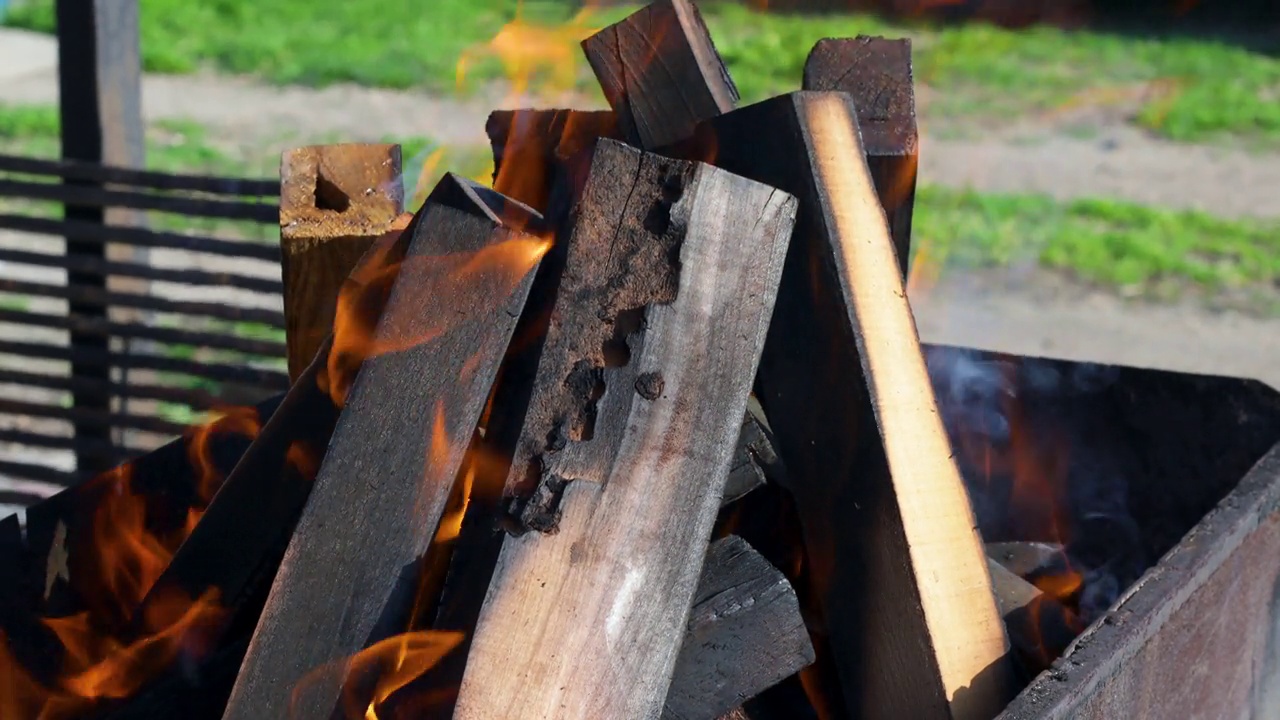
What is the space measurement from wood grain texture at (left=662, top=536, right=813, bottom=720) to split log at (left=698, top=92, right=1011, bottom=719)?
0.51 feet

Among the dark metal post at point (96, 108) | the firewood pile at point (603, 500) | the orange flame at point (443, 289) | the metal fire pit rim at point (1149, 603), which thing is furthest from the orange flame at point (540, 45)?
the dark metal post at point (96, 108)

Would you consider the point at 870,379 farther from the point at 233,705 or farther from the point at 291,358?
the point at 291,358

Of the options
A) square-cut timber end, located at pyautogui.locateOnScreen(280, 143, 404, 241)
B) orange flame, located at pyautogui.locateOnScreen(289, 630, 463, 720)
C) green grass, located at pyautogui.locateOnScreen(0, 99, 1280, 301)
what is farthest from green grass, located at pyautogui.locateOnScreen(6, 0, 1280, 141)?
orange flame, located at pyautogui.locateOnScreen(289, 630, 463, 720)

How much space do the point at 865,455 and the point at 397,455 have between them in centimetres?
63

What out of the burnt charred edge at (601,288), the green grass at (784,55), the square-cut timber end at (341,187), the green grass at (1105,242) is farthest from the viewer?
the green grass at (784,55)

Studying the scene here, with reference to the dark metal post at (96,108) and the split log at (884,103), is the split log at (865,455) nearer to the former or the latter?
the split log at (884,103)

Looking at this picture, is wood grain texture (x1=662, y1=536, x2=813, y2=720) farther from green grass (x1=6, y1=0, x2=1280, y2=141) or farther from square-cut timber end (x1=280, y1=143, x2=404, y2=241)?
green grass (x1=6, y1=0, x2=1280, y2=141)

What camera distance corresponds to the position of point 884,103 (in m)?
2.25

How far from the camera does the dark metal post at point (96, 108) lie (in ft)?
13.5

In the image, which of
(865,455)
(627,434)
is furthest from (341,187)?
(865,455)

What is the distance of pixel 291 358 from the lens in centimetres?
234

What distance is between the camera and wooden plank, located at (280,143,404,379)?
2.22 m

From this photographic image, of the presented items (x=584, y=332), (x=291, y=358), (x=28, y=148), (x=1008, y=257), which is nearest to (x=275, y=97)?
(x=28, y=148)

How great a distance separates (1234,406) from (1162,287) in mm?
4831
